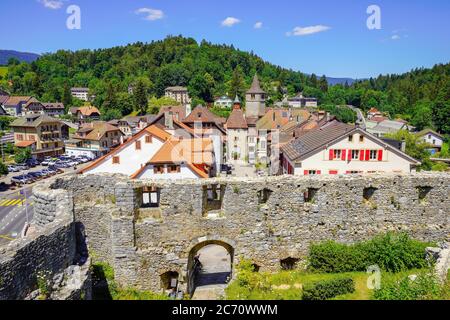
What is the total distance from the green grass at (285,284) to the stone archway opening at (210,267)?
6.95 ft

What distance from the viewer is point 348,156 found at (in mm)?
38219

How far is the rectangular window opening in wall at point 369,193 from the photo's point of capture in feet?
69.5

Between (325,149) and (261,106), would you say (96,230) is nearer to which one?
(325,149)

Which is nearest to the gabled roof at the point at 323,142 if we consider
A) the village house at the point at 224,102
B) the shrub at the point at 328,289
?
the shrub at the point at 328,289

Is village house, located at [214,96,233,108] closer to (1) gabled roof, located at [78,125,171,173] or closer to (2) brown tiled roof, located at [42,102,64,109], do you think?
(2) brown tiled roof, located at [42,102,64,109]

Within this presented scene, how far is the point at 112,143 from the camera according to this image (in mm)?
103625

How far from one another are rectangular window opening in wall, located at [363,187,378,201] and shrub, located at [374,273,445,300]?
588cm

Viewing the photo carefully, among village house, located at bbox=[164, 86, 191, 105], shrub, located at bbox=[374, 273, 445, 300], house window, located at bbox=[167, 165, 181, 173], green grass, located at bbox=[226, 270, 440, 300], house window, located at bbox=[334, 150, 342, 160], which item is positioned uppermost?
village house, located at bbox=[164, 86, 191, 105]

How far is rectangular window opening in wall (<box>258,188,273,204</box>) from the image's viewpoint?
2052 centimetres

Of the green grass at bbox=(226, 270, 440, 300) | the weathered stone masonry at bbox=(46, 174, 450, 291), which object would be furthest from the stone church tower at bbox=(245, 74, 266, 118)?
the green grass at bbox=(226, 270, 440, 300)

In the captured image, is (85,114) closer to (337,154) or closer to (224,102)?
(224,102)

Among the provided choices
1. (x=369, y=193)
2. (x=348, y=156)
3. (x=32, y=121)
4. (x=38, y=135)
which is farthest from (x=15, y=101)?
(x=369, y=193)

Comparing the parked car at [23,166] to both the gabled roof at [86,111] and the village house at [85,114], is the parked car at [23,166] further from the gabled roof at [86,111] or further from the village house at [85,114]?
the gabled roof at [86,111]

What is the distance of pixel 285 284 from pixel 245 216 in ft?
14.2
